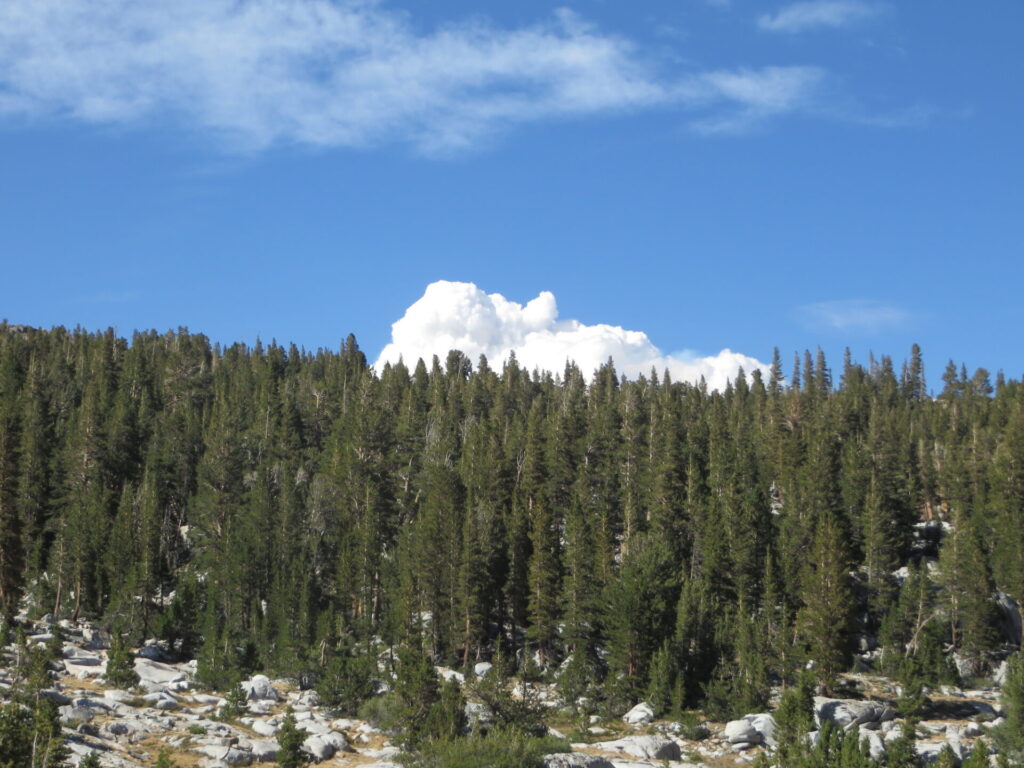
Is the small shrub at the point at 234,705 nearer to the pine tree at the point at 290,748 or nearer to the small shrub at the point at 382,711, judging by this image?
the small shrub at the point at 382,711

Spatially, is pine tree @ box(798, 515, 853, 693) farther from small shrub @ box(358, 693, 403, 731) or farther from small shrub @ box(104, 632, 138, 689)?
small shrub @ box(104, 632, 138, 689)

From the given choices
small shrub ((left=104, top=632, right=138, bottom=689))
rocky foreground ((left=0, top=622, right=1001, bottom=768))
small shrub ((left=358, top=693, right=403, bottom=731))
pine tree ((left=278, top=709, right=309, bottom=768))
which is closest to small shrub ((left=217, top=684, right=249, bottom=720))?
rocky foreground ((left=0, top=622, right=1001, bottom=768))

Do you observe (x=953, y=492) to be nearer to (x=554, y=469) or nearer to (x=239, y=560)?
(x=554, y=469)

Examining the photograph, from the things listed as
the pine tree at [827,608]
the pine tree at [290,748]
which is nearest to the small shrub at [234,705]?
the pine tree at [290,748]

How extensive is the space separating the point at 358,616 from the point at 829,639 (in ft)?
127

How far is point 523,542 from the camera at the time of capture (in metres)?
79.9

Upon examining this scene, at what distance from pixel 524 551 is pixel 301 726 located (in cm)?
2903

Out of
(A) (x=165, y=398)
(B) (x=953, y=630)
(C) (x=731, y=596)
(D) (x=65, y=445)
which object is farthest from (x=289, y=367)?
(B) (x=953, y=630)

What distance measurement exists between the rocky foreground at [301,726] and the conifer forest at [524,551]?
90.7 inches

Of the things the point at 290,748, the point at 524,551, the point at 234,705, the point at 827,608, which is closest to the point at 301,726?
the point at 234,705

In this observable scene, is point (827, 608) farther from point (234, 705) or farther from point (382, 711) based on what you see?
point (234, 705)

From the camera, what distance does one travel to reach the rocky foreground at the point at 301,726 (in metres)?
45.9

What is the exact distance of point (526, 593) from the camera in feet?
257

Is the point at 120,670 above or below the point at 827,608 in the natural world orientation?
below
